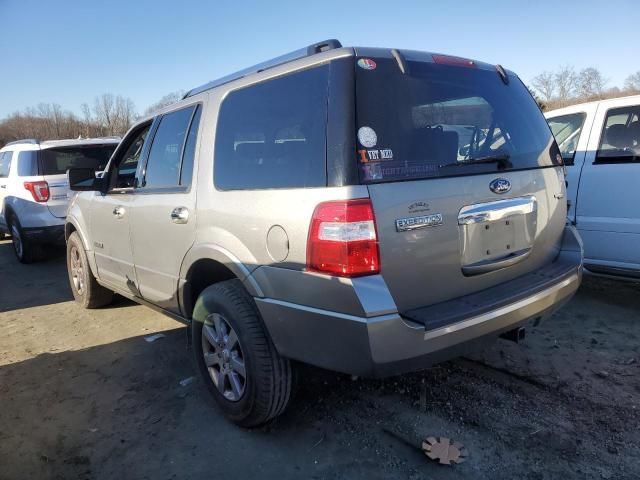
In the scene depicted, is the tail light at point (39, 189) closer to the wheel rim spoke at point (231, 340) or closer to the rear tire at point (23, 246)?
the rear tire at point (23, 246)

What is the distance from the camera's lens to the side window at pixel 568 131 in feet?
14.6

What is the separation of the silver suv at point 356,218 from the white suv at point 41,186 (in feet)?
14.4

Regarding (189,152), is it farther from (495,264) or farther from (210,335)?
(495,264)

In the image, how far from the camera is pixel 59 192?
6734mm

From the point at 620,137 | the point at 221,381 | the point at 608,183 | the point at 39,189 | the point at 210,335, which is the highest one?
the point at 620,137

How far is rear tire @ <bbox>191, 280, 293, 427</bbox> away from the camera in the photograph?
2.46m

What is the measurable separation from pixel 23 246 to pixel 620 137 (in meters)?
7.75

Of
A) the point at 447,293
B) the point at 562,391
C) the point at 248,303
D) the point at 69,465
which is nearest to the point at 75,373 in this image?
the point at 69,465

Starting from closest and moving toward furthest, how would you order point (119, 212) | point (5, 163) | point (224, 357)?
point (224, 357) → point (119, 212) → point (5, 163)

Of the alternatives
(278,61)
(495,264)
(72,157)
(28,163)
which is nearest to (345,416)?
(495,264)

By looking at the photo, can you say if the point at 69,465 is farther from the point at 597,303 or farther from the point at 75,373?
the point at 597,303

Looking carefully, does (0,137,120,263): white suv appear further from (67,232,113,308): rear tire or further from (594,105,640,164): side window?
(594,105,640,164): side window

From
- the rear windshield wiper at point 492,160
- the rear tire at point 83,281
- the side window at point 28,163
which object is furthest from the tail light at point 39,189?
the rear windshield wiper at point 492,160

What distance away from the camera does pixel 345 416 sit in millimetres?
2832
